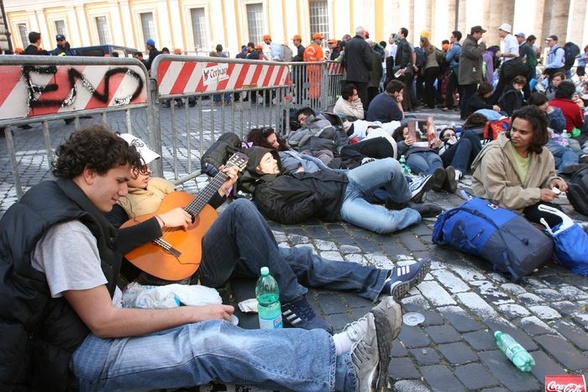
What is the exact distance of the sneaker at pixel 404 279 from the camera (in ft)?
10.3

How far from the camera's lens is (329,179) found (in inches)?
175

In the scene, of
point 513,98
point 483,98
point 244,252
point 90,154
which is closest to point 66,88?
point 90,154

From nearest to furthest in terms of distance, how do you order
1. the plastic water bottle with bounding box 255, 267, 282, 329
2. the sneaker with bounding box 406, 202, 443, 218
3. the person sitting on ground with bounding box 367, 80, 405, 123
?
1. the plastic water bottle with bounding box 255, 267, 282, 329
2. the sneaker with bounding box 406, 202, 443, 218
3. the person sitting on ground with bounding box 367, 80, 405, 123

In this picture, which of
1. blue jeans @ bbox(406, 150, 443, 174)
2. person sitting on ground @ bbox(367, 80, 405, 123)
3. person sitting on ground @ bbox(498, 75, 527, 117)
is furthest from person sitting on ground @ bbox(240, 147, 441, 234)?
person sitting on ground @ bbox(498, 75, 527, 117)

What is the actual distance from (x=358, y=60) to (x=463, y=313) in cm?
849

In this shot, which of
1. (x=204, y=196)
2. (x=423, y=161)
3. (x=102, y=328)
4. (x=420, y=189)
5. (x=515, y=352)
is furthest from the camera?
(x=423, y=161)

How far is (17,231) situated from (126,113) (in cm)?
215

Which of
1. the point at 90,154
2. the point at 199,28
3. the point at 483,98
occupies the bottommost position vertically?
the point at 483,98

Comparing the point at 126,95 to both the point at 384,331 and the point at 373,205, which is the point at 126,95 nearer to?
the point at 373,205

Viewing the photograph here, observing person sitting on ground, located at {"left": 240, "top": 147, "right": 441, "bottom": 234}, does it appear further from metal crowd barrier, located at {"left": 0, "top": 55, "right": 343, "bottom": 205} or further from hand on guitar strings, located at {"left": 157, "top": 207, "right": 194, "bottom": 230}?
hand on guitar strings, located at {"left": 157, "top": 207, "right": 194, "bottom": 230}

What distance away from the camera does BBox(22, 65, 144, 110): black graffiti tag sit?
2.73 m

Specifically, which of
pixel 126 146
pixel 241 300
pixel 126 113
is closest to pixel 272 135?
pixel 126 113

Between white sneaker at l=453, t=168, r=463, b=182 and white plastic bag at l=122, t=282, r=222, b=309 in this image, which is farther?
white sneaker at l=453, t=168, r=463, b=182

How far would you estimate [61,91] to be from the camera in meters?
2.97
